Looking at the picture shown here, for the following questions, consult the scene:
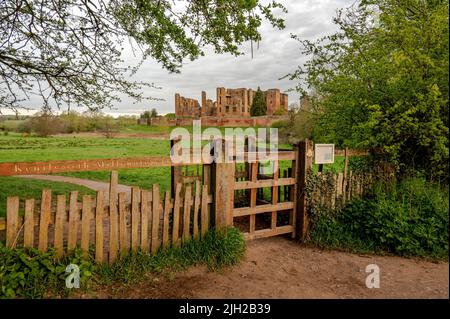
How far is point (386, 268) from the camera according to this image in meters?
4.41

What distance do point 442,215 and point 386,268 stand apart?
114 cm

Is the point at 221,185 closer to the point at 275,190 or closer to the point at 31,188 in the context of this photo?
the point at 275,190

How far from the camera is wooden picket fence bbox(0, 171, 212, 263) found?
3.68 metres

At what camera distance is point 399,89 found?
5.47 metres

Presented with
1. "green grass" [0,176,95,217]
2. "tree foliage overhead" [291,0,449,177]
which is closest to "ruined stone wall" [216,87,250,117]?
"green grass" [0,176,95,217]

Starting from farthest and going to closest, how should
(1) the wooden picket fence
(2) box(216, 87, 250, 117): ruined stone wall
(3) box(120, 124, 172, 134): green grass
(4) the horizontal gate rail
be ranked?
(2) box(216, 87, 250, 117): ruined stone wall, (3) box(120, 124, 172, 134): green grass, (4) the horizontal gate rail, (1) the wooden picket fence

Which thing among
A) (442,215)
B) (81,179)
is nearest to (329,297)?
(442,215)

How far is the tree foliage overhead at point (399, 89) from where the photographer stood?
4.65m

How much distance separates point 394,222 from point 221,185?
111 inches

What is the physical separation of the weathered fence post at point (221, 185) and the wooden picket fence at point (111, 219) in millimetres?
155

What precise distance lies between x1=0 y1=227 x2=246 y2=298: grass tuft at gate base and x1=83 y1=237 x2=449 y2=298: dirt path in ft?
0.51

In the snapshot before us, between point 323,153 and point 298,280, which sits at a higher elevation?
point 323,153

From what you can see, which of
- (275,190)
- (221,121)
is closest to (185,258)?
(275,190)

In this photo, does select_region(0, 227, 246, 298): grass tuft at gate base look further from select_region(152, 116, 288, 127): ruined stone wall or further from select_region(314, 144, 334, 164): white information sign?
select_region(152, 116, 288, 127): ruined stone wall
